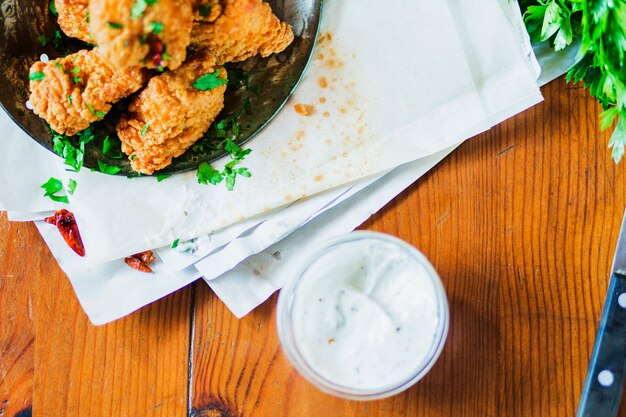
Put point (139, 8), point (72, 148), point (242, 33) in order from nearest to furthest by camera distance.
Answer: point (139, 8), point (242, 33), point (72, 148)

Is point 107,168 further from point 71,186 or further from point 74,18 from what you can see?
point 74,18

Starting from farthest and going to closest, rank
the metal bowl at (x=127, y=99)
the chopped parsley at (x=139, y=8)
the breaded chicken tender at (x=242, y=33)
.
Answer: the metal bowl at (x=127, y=99)
the breaded chicken tender at (x=242, y=33)
the chopped parsley at (x=139, y=8)

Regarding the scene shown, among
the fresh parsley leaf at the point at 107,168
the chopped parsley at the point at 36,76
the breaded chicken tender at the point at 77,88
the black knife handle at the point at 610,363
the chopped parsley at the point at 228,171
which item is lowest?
the black knife handle at the point at 610,363

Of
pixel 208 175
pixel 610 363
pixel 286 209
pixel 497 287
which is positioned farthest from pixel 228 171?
pixel 610 363

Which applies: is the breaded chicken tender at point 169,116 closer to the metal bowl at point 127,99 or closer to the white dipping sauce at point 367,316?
the metal bowl at point 127,99

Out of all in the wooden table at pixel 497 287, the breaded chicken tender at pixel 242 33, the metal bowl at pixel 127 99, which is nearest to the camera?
the breaded chicken tender at pixel 242 33

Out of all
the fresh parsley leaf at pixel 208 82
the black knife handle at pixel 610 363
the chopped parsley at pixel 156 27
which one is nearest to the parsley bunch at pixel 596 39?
the black knife handle at pixel 610 363
